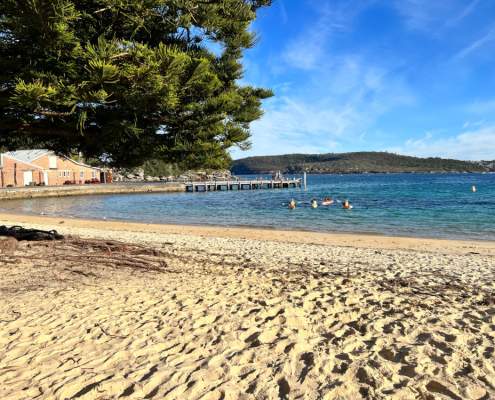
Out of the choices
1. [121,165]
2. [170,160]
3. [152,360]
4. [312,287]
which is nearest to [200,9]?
[170,160]

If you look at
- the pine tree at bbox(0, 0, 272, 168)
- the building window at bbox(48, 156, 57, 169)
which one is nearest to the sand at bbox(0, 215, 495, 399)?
the pine tree at bbox(0, 0, 272, 168)

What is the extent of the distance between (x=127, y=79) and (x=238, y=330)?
12.7 feet

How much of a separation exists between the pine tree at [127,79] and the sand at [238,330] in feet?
8.69

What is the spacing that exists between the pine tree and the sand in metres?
2.65

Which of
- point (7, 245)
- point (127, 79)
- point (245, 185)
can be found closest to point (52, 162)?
point (245, 185)

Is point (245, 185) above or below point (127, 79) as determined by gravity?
below

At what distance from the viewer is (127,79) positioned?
5902 millimetres

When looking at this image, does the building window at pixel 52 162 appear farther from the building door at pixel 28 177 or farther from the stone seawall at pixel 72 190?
the stone seawall at pixel 72 190

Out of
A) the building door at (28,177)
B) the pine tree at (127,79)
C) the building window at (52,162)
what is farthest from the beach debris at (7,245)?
the building window at (52,162)

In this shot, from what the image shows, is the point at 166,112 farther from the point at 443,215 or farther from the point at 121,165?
the point at 443,215

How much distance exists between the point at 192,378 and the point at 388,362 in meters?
1.94

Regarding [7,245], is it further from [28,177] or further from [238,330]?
[28,177]

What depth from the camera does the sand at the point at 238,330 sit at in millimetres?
3613

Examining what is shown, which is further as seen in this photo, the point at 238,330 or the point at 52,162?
the point at 52,162
